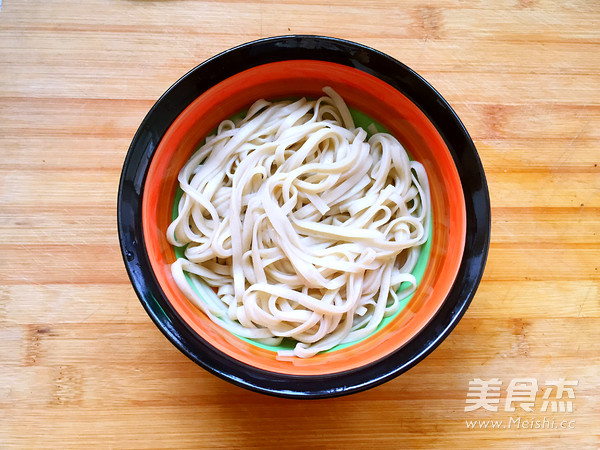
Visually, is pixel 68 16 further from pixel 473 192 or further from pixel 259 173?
pixel 473 192

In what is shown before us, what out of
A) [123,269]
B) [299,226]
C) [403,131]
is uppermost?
[403,131]

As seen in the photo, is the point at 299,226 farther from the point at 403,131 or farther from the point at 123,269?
the point at 123,269

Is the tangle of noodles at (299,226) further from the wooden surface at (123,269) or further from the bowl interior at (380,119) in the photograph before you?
the wooden surface at (123,269)

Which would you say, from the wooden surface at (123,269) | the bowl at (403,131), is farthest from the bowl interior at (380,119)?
the wooden surface at (123,269)

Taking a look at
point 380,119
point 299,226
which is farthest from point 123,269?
point 380,119

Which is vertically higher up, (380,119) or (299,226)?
(380,119)

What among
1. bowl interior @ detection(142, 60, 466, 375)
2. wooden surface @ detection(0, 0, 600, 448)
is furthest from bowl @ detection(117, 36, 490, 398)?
wooden surface @ detection(0, 0, 600, 448)
